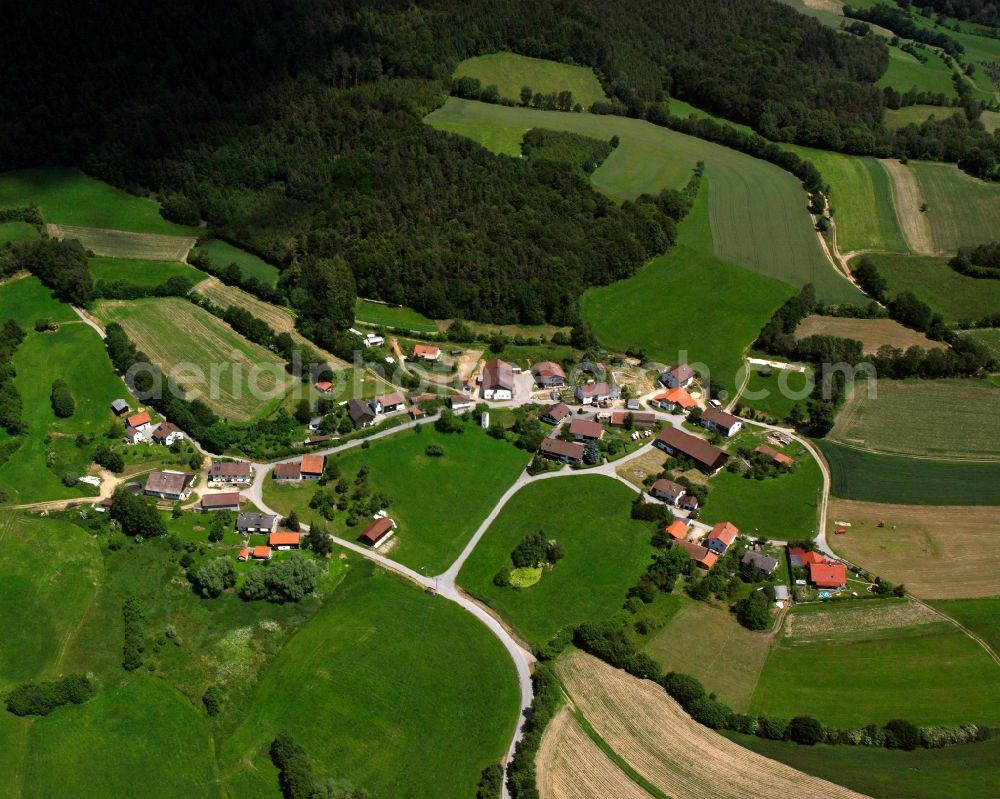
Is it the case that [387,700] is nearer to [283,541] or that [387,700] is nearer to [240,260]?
[283,541]

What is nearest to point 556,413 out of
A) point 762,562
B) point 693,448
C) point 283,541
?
point 693,448

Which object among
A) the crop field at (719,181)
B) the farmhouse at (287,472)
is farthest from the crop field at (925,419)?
the farmhouse at (287,472)

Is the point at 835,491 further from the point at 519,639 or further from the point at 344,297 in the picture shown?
the point at 344,297

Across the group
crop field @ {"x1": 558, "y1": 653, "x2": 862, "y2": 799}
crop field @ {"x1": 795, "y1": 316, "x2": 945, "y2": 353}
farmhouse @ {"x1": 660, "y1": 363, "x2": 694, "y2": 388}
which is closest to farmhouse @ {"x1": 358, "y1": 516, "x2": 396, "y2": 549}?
crop field @ {"x1": 558, "y1": 653, "x2": 862, "y2": 799}

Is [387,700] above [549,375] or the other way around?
the other way around

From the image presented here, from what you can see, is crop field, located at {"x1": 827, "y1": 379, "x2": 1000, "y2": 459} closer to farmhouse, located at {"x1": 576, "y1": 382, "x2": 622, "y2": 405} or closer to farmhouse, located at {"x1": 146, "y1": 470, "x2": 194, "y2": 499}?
farmhouse, located at {"x1": 576, "y1": 382, "x2": 622, "y2": 405}

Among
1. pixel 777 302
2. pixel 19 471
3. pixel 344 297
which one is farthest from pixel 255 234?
pixel 777 302
